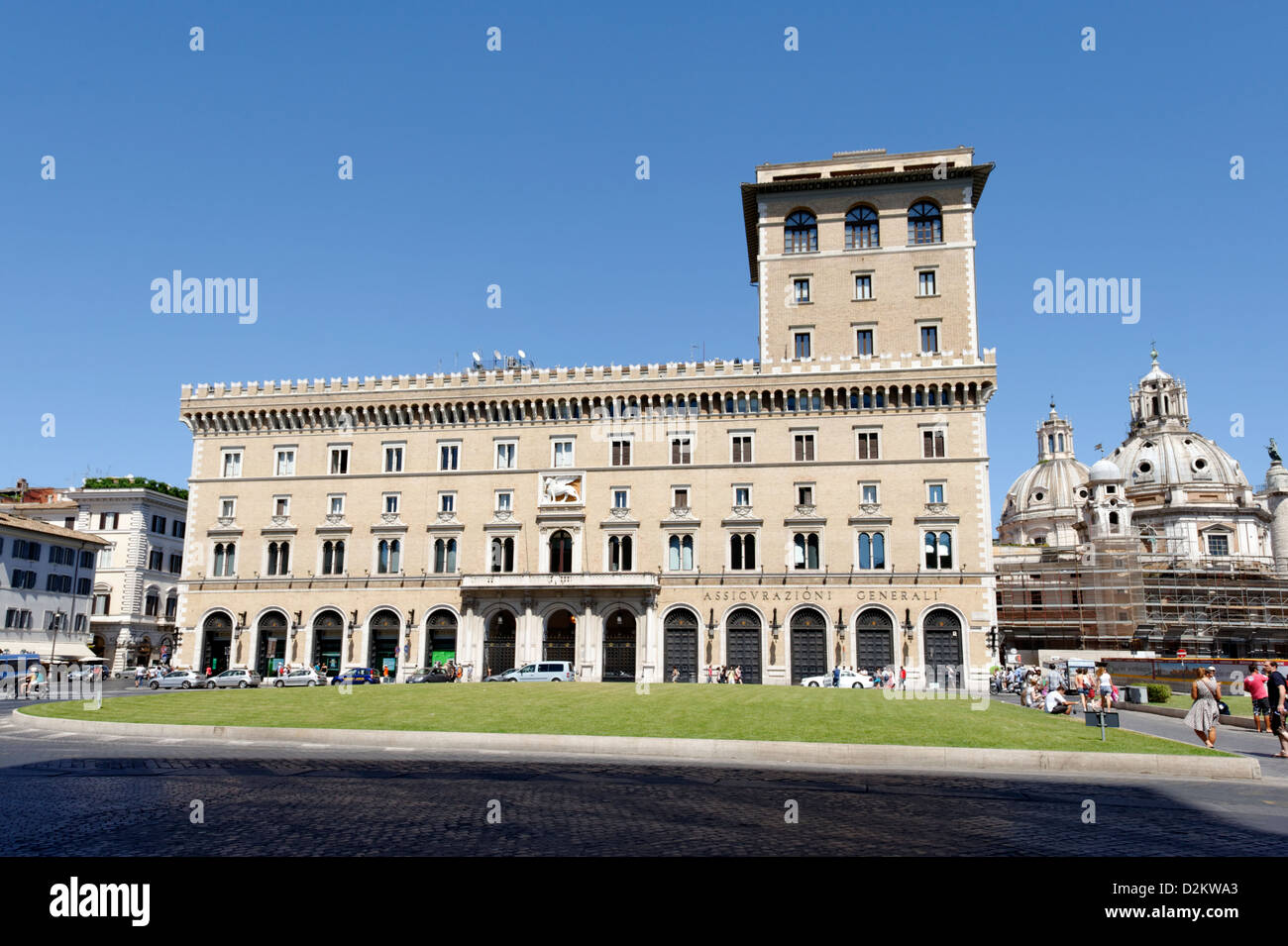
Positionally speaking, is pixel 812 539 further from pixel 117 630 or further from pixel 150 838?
pixel 117 630

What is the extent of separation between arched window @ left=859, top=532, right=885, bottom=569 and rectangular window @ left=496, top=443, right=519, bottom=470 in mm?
21175

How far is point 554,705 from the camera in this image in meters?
29.2

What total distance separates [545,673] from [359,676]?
39.3ft

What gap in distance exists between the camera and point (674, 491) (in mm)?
56969

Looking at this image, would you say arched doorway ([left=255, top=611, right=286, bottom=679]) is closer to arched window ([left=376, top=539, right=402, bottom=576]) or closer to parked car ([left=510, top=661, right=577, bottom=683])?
arched window ([left=376, top=539, right=402, bottom=576])

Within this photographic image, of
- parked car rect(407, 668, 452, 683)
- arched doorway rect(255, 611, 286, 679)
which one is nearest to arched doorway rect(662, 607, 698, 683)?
parked car rect(407, 668, 452, 683)

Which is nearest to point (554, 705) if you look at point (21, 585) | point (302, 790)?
point (302, 790)

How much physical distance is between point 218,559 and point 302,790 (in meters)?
50.6

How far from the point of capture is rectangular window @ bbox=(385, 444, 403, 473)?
60.3 m

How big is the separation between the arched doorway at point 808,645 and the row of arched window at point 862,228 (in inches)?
889

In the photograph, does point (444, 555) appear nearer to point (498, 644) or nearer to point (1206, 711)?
point (498, 644)

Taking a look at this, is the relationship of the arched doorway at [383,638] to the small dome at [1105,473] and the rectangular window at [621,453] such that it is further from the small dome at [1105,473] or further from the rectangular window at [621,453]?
the small dome at [1105,473]

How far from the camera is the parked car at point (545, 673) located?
50.9 meters
